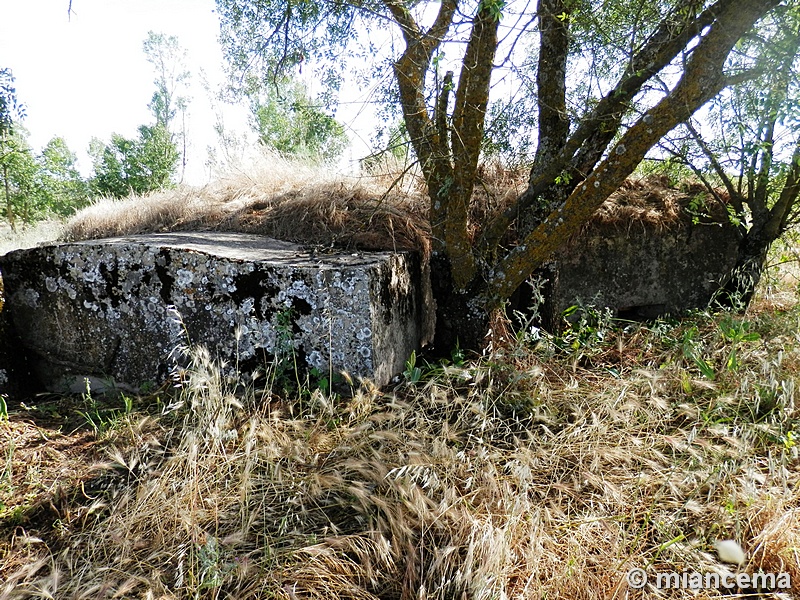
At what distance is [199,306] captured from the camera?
3.08 m

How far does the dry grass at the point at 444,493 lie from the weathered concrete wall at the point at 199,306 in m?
0.36

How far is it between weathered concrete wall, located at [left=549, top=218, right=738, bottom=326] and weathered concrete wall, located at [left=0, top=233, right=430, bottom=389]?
1.93 metres

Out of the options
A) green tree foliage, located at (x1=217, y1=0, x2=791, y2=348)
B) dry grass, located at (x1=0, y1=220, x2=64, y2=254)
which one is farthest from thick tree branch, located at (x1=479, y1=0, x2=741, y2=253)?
dry grass, located at (x1=0, y1=220, x2=64, y2=254)

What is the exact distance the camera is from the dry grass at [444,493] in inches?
74.1

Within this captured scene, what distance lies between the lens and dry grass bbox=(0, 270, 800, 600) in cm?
188

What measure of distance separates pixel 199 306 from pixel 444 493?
185 centimetres

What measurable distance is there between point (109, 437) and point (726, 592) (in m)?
2.82

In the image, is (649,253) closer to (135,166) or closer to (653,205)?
(653,205)

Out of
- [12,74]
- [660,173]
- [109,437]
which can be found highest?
[12,74]

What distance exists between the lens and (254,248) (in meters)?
3.47

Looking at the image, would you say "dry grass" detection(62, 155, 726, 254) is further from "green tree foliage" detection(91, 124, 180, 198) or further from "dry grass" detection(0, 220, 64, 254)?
"green tree foliage" detection(91, 124, 180, 198)

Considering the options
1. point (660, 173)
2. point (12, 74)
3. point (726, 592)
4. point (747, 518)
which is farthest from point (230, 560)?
point (660, 173)

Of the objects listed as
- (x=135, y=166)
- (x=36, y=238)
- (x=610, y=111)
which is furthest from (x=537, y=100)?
(x=135, y=166)

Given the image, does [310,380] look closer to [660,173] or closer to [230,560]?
[230,560]
